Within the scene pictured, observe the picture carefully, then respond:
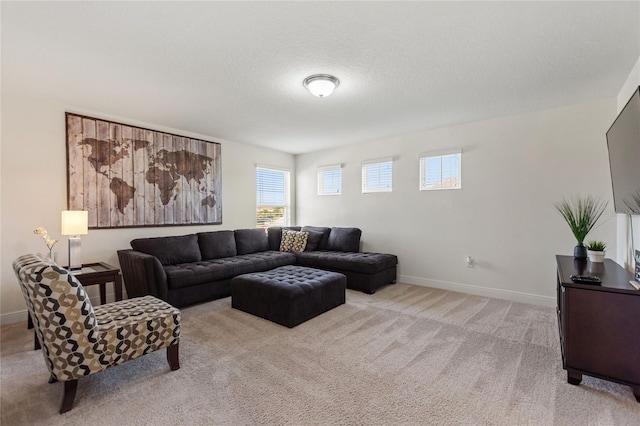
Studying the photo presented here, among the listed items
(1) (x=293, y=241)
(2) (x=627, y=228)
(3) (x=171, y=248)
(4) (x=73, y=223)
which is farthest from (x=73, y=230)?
(2) (x=627, y=228)

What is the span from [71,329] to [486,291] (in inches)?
174

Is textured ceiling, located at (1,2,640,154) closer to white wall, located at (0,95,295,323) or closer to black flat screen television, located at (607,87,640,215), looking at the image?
white wall, located at (0,95,295,323)

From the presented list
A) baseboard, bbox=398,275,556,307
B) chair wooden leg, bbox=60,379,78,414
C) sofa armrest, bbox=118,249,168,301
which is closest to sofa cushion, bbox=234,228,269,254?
sofa armrest, bbox=118,249,168,301

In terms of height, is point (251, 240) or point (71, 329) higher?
point (251, 240)

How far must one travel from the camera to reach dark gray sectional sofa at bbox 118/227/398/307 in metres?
3.44

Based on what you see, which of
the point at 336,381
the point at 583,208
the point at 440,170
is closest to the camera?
the point at 336,381

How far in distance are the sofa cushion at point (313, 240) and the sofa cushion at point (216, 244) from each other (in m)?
1.27

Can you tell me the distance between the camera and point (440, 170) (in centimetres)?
449

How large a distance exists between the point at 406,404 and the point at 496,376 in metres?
Result: 0.79

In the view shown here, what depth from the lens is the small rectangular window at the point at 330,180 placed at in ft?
18.7

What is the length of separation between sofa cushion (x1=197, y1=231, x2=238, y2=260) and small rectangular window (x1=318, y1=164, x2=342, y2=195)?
6.79 ft

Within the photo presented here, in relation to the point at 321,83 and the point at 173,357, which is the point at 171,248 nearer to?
the point at 173,357

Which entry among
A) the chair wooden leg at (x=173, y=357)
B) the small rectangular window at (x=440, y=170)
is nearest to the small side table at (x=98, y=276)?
the chair wooden leg at (x=173, y=357)

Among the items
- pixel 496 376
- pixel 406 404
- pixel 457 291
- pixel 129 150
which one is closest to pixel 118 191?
pixel 129 150
